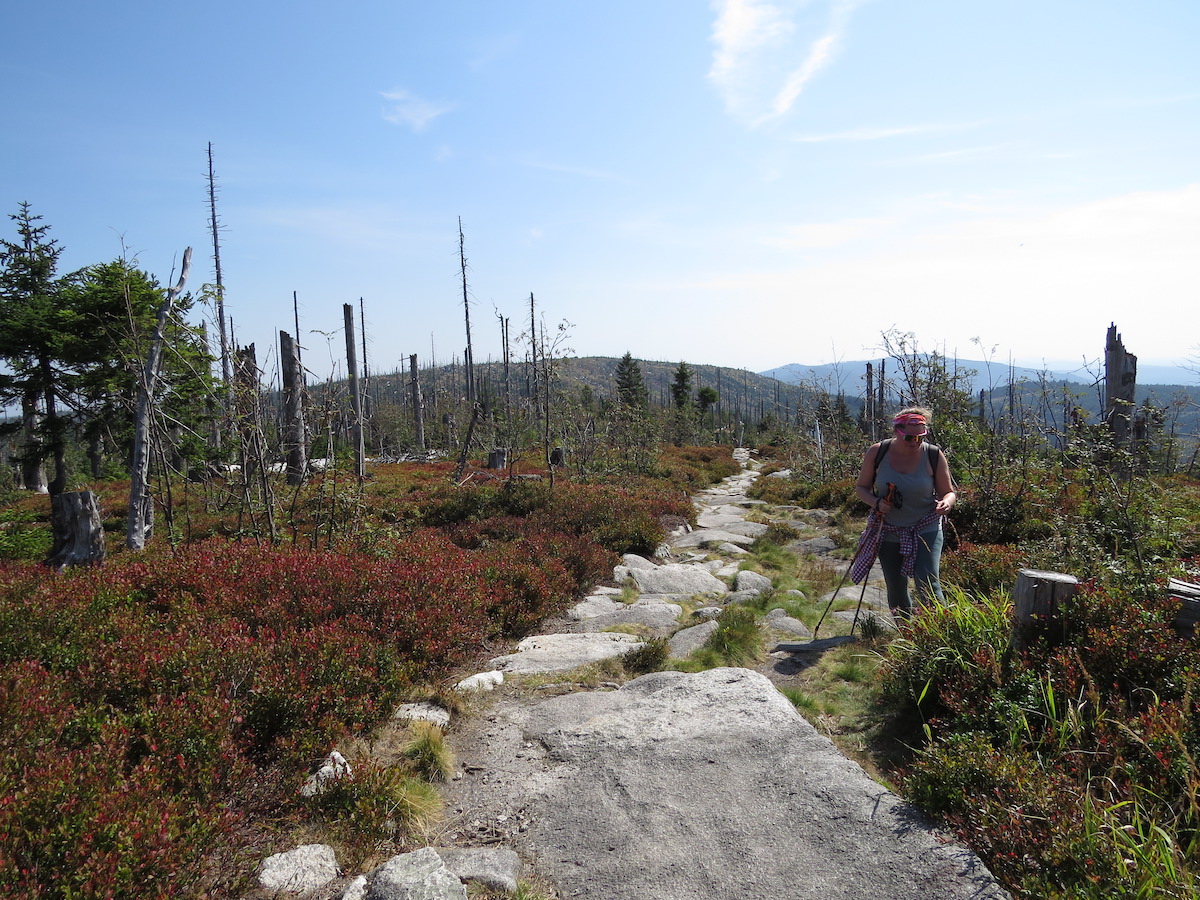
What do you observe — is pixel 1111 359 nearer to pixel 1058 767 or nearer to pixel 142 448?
pixel 1058 767

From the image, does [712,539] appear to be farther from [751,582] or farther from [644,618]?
[644,618]

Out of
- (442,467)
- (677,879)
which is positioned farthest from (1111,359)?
(442,467)

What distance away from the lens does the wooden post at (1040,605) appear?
377 cm

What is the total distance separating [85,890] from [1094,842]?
11.0 ft

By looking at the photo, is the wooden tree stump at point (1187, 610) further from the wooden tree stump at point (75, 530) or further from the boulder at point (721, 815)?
the wooden tree stump at point (75, 530)

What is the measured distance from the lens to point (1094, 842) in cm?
226

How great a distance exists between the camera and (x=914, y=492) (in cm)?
495

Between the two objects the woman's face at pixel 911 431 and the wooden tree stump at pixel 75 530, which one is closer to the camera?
the woman's face at pixel 911 431

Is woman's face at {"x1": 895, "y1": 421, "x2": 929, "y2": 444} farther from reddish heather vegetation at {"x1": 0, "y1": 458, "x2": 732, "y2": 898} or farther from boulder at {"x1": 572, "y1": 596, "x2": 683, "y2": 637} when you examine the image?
reddish heather vegetation at {"x1": 0, "y1": 458, "x2": 732, "y2": 898}

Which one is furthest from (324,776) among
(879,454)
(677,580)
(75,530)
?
(677,580)

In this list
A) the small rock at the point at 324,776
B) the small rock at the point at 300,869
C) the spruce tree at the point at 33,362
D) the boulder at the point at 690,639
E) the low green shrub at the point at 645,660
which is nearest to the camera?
the small rock at the point at 300,869

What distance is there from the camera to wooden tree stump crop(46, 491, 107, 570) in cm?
609

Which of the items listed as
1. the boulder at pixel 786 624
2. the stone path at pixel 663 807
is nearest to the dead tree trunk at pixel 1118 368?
the boulder at pixel 786 624

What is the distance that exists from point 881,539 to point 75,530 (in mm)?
7476
